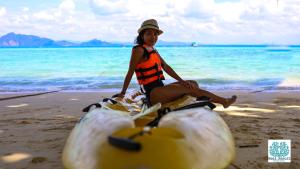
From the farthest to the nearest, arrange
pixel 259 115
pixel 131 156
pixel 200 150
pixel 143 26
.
A: pixel 259 115
pixel 143 26
pixel 200 150
pixel 131 156

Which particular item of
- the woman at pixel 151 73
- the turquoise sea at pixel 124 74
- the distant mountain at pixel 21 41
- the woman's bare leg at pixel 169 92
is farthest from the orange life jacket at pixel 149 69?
the distant mountain at pixel 21 41

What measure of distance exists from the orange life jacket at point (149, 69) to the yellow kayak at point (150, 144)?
1539mm

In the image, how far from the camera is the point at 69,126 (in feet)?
17.1

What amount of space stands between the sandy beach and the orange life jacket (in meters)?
1.17

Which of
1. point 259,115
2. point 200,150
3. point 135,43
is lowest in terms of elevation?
point 259,115

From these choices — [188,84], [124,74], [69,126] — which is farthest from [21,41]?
[188,84]

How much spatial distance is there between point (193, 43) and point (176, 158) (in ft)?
272

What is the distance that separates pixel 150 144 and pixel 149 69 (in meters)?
2.31

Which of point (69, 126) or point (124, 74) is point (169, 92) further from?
point (124, 74)

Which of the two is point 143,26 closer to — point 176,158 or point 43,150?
point 43,150

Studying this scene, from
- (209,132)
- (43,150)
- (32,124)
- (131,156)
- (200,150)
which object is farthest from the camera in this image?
(32,124)

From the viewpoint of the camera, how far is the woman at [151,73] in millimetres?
4195

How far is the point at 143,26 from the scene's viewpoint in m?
4.28

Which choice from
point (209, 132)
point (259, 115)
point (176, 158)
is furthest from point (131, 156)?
point (259, 115)
